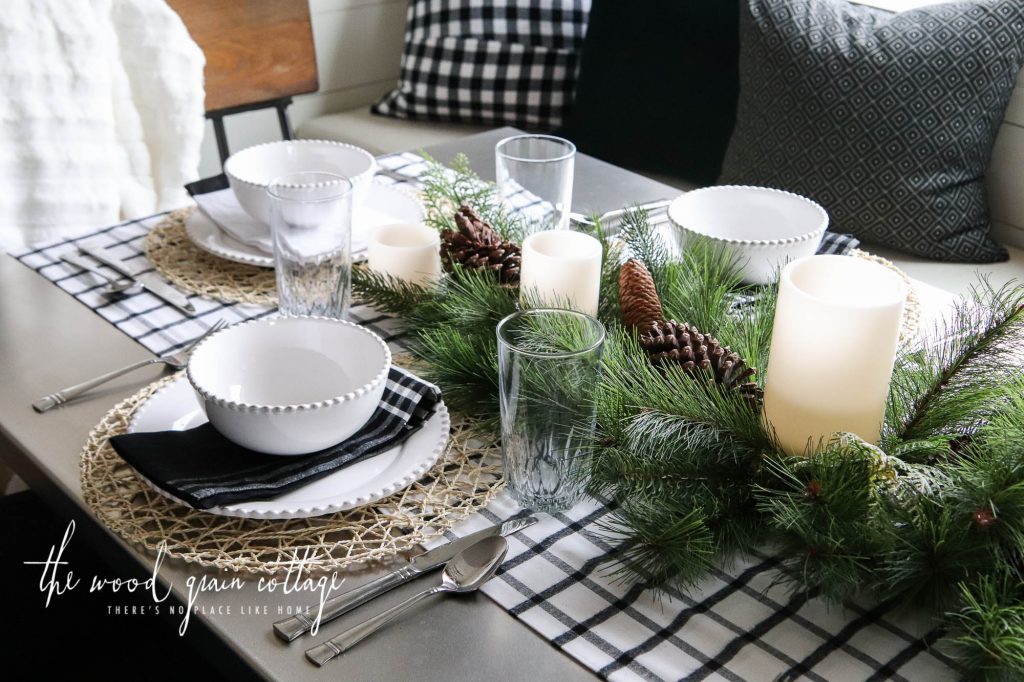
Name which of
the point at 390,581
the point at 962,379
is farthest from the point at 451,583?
the point at 962,379

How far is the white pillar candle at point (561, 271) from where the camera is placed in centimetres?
89

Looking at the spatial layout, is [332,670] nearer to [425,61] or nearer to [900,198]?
[900,198]

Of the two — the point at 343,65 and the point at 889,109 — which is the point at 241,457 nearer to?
the point at 889,109

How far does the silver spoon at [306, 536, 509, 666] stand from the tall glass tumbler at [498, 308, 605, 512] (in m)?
0.06

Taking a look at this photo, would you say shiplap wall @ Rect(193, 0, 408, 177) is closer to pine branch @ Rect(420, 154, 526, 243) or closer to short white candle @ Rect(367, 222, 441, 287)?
pine branch @ Rect(420, 154, 526, 243)

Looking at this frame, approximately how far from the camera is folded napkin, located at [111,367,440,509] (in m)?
0.73

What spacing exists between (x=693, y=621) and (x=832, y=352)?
204 millimetres

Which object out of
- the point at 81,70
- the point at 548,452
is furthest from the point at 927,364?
the point at 81,70

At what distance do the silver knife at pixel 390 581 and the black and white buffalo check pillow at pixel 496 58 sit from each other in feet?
6.10

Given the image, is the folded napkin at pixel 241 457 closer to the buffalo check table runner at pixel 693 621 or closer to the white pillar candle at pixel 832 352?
the buffalo check table runner at pixel 693 621

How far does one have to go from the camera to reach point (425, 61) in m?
2.56

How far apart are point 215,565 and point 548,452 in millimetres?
247

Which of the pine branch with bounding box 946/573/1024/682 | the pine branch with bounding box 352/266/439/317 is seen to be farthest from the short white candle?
the pine branch with bounding box 946/573/1024/682

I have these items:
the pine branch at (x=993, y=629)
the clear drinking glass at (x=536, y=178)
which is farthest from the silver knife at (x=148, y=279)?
the pine branch at (x=993, y=629)
